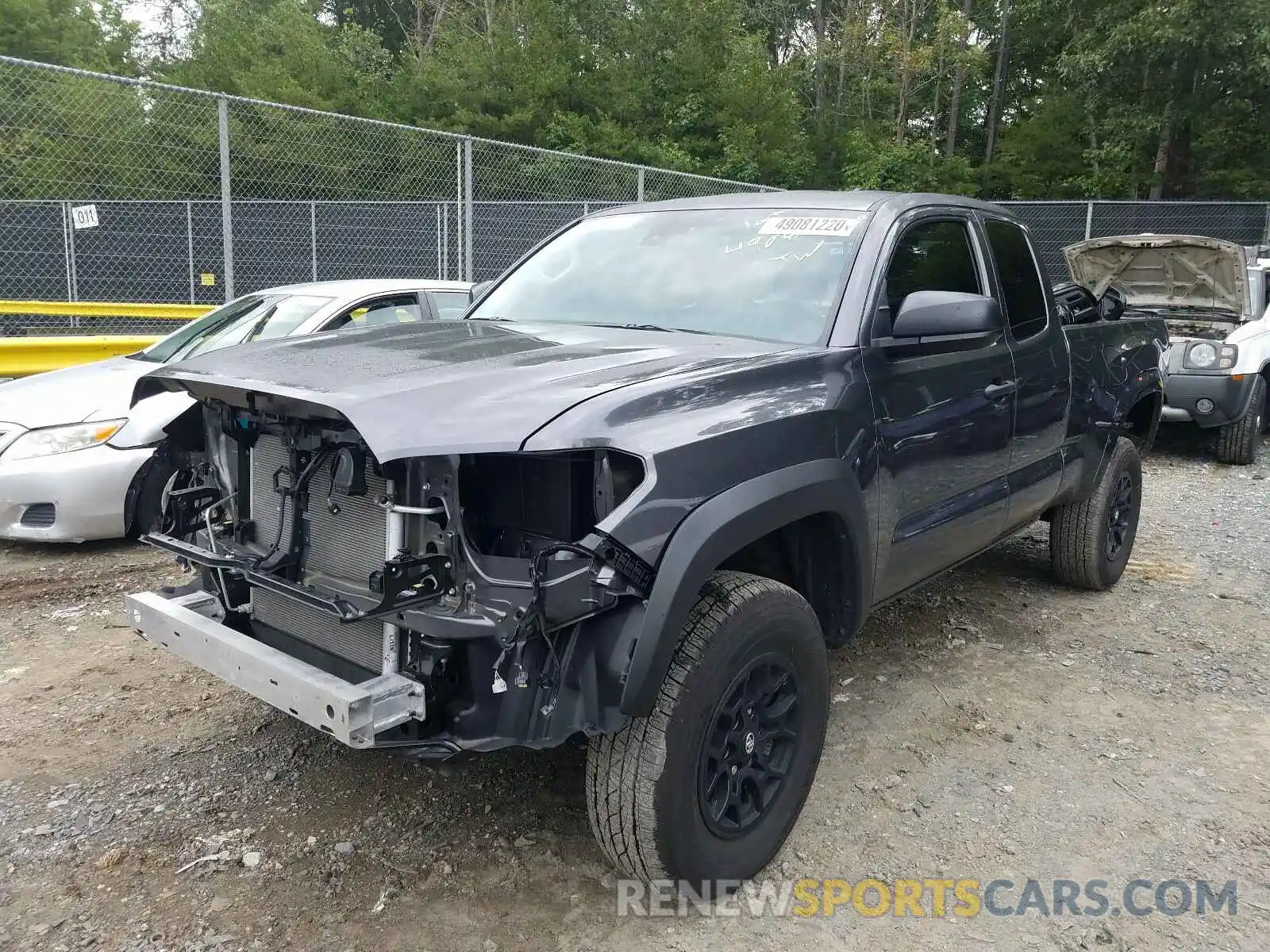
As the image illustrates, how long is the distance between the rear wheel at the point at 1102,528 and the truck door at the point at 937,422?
1.11m

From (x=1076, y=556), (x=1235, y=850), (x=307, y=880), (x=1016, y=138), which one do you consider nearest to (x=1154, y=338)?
(x=1076, y=556)

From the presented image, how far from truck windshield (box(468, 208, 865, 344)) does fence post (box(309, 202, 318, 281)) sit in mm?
10748

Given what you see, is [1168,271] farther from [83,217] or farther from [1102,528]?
[83,217]

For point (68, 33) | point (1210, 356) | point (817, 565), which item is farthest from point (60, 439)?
point (68, 33)

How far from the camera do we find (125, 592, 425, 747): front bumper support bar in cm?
219

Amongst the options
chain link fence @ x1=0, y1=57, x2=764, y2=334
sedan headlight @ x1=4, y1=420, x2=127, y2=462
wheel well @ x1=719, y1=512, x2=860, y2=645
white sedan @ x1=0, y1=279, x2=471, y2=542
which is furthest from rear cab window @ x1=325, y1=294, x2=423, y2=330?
chain link fence @ x1=0, y1=57, x2=764, y2=334

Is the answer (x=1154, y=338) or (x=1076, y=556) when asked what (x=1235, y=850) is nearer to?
(x=1076, y=556)

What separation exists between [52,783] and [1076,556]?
14.9ft

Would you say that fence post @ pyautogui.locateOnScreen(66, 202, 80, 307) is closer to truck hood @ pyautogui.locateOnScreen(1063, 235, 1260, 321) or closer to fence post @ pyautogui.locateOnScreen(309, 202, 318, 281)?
fence post @ pyautogui.locateOnScreen(309, 202, 318, 281)

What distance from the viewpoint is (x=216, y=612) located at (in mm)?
2881

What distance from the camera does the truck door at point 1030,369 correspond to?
4.01 metres

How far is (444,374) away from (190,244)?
13592 mm

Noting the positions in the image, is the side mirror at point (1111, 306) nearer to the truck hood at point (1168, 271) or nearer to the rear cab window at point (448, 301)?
the truck hood at point (1168, 271)

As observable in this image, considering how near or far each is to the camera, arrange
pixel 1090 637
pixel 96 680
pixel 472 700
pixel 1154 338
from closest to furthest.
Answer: pixel 472 700, pixel 96 680, pixel 1090 637, pixel 1154 338
